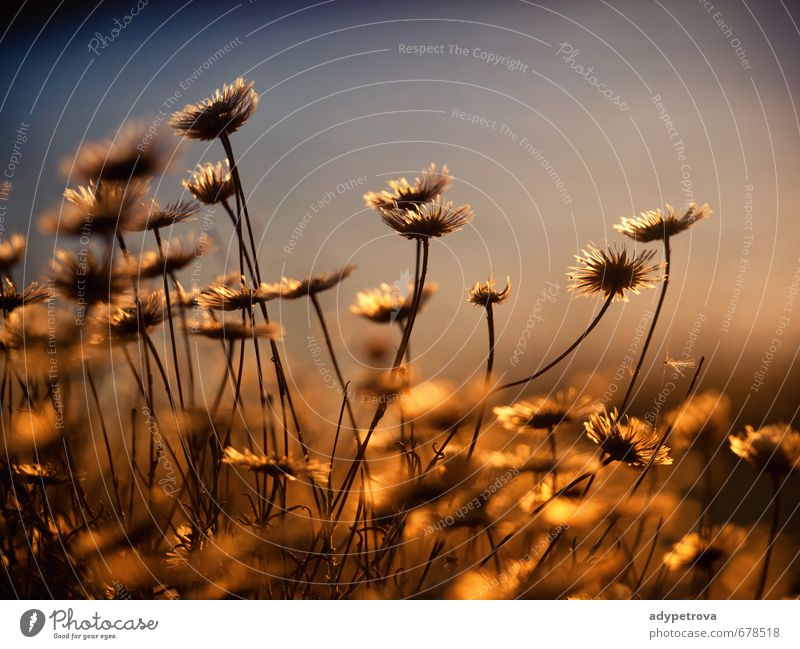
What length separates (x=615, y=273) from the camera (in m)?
0.65

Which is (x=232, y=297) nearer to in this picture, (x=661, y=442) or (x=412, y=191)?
(x=412, y=191)

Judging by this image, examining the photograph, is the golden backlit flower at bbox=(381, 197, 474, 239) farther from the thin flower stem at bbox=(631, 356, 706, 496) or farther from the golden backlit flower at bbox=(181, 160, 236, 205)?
the thin flower stem at bbox=(631, 356, 706, 496)

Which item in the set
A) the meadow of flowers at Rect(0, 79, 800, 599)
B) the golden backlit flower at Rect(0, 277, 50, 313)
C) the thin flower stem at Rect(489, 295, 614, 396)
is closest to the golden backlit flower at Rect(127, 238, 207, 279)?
the meadow of flowers at Rect(0, 79, 800, 599)

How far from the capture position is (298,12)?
726mm

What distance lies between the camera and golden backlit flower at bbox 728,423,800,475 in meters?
0.68

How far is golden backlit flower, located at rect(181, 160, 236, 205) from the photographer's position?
0.65 meters

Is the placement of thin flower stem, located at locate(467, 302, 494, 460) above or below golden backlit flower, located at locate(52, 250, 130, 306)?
below

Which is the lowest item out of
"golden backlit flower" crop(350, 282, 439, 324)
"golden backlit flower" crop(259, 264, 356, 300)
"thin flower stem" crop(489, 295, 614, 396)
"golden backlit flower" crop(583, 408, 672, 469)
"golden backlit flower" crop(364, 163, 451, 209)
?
"golden backlit flower" crop(583, 408, 672, 469)

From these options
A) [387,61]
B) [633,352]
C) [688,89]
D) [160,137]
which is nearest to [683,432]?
[633,352]

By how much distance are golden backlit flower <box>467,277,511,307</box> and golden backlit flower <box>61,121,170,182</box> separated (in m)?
0.33
